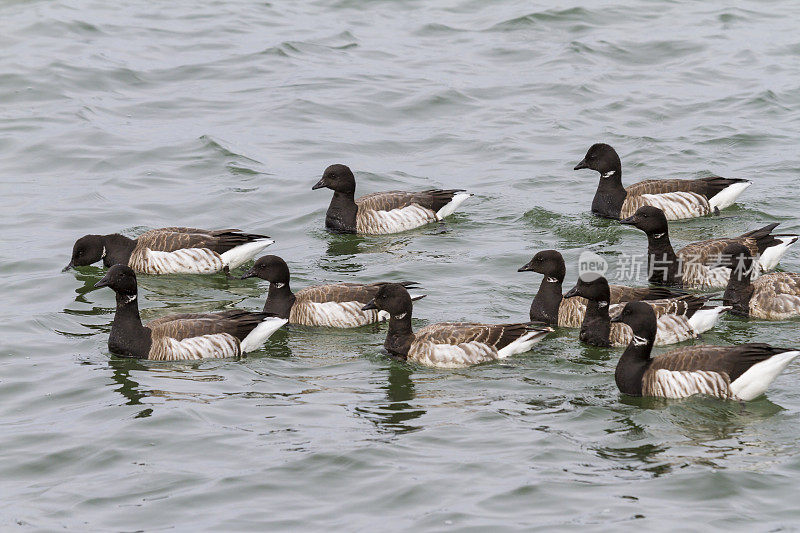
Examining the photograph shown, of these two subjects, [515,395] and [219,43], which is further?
[219,43]

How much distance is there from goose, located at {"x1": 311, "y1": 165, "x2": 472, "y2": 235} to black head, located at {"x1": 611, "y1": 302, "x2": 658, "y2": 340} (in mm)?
7483

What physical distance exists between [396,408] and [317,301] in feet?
11.6

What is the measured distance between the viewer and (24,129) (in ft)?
87.5

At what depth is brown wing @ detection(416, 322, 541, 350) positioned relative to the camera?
14.8 meters

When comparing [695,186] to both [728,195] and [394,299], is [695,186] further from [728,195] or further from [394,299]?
[394,299]

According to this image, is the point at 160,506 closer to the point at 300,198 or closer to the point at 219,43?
the point at 300,198

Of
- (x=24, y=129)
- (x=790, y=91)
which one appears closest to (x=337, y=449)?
(x=24, y=129)

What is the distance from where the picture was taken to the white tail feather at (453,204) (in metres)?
21.2

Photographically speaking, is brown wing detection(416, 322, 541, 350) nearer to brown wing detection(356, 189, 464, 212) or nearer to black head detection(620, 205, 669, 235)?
black head detection(620, 205, 669, 235)

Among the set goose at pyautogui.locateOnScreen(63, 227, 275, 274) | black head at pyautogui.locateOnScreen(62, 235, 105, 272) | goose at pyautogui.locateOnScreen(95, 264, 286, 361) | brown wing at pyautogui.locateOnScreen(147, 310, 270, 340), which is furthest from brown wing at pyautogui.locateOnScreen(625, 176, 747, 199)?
black head at pyautogui.locateOnScreen(62, 235, 105, 272)

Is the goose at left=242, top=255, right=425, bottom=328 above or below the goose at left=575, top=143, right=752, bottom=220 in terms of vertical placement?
below

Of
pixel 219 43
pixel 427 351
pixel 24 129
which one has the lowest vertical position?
pixel 427 351

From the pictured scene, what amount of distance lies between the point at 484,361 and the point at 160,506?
16.5 feet

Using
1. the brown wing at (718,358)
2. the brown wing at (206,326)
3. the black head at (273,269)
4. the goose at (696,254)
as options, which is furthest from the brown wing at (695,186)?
the brown wing at (206,326)
